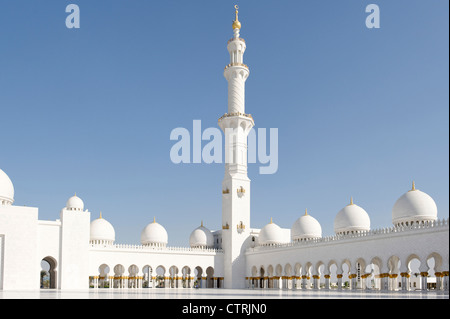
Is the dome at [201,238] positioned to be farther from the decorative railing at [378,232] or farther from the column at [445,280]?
the column at [445,280]

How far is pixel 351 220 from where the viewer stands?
34.1 meters

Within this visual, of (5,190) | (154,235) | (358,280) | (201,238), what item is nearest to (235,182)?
(201,238)

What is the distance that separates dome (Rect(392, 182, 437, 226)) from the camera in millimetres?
29594

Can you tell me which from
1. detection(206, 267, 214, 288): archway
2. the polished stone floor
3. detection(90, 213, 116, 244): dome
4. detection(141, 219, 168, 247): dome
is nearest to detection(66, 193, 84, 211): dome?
detection(90, 213, 116, 244): dome

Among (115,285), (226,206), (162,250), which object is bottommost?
(115,285)

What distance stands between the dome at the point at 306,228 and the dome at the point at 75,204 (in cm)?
1583

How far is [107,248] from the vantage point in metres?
37.2

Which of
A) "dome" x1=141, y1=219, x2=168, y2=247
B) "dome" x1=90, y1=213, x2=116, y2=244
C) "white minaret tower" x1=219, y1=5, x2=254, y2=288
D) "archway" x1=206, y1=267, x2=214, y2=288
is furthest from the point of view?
"archway" x1=206, y1=267, x2=214, y2=288

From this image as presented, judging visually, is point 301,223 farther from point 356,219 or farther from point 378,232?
point 378,232

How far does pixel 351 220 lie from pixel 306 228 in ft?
16.5

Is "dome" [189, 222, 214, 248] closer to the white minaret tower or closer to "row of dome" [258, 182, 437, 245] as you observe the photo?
the white minaret tower

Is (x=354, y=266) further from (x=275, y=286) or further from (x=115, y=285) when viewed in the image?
(x=115, y=285)
